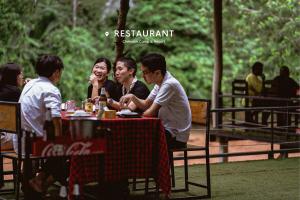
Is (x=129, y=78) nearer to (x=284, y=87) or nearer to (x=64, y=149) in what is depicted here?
(x=64, y=149)

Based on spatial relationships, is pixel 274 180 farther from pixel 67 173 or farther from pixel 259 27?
pixel 259 27

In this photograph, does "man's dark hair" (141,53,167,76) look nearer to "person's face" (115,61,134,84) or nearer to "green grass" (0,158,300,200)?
"person's face" (115,61,134,84)

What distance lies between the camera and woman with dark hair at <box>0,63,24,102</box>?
666 centimetres

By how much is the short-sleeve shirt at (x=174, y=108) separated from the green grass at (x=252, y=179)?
69 cm

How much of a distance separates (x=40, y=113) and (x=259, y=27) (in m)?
13.8

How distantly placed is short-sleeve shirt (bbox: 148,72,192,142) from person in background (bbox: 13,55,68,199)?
0.91 m

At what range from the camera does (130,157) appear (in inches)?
226

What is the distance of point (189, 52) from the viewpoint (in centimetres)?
2061

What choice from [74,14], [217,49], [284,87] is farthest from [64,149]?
[74,14]

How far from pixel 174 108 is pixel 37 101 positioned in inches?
47.5

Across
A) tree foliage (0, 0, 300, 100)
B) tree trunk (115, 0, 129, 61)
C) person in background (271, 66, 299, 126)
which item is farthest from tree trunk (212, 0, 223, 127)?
tree foliage (0, 0, 300, 100)

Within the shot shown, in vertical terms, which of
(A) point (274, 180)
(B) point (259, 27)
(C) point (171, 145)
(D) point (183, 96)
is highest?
(B) point (259, 27)

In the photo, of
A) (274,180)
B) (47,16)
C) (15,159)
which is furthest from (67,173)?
(47,16)

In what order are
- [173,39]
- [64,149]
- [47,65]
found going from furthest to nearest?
[173,39]
[47,65]
[64,149]
